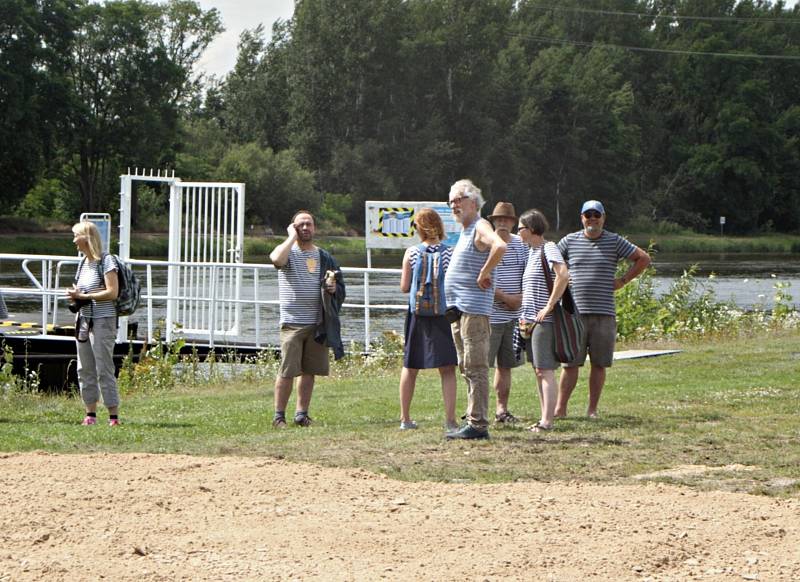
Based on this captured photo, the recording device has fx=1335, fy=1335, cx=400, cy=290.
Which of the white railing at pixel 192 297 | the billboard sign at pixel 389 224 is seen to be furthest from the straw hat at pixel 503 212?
the billboard sign at pixel 389 224

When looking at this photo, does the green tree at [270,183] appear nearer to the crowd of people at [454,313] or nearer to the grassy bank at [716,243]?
the grassy bank at [716,243]

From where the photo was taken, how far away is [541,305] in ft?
31.0

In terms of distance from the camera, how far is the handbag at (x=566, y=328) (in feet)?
31.1

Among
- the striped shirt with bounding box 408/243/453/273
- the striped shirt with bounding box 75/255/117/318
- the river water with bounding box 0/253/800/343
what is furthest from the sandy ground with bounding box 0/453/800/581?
the river water with bounding box 0/253/800/343

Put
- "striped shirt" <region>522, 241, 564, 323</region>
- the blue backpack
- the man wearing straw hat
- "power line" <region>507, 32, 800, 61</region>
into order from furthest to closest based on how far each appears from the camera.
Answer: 1. "power line" <region>507, 32, 800, 61</region>
2. the man wearing straw hat
3. "striped shirt" <region>522, 241, 564, 323</region>
4. the blue backpack

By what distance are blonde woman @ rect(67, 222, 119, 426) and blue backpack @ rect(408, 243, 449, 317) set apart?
2565mm

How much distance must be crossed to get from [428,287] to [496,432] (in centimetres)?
117

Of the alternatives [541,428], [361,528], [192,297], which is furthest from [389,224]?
[361,528]

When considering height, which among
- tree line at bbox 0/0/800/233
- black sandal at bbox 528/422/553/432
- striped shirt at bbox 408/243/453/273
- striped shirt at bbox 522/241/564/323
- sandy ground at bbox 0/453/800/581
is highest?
tree line at bbox 0/0/800/233

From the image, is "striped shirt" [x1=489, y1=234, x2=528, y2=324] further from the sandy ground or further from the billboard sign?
the billboard sign

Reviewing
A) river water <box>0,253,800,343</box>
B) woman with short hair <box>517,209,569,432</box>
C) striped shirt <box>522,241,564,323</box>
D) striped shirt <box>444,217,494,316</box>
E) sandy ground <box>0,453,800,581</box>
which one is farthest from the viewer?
river water <box>0,253,800,343</box>

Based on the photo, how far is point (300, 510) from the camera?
663 cm

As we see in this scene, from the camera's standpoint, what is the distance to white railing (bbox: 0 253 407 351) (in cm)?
1625

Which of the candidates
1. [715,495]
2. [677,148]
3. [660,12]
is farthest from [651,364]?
[660,12]
